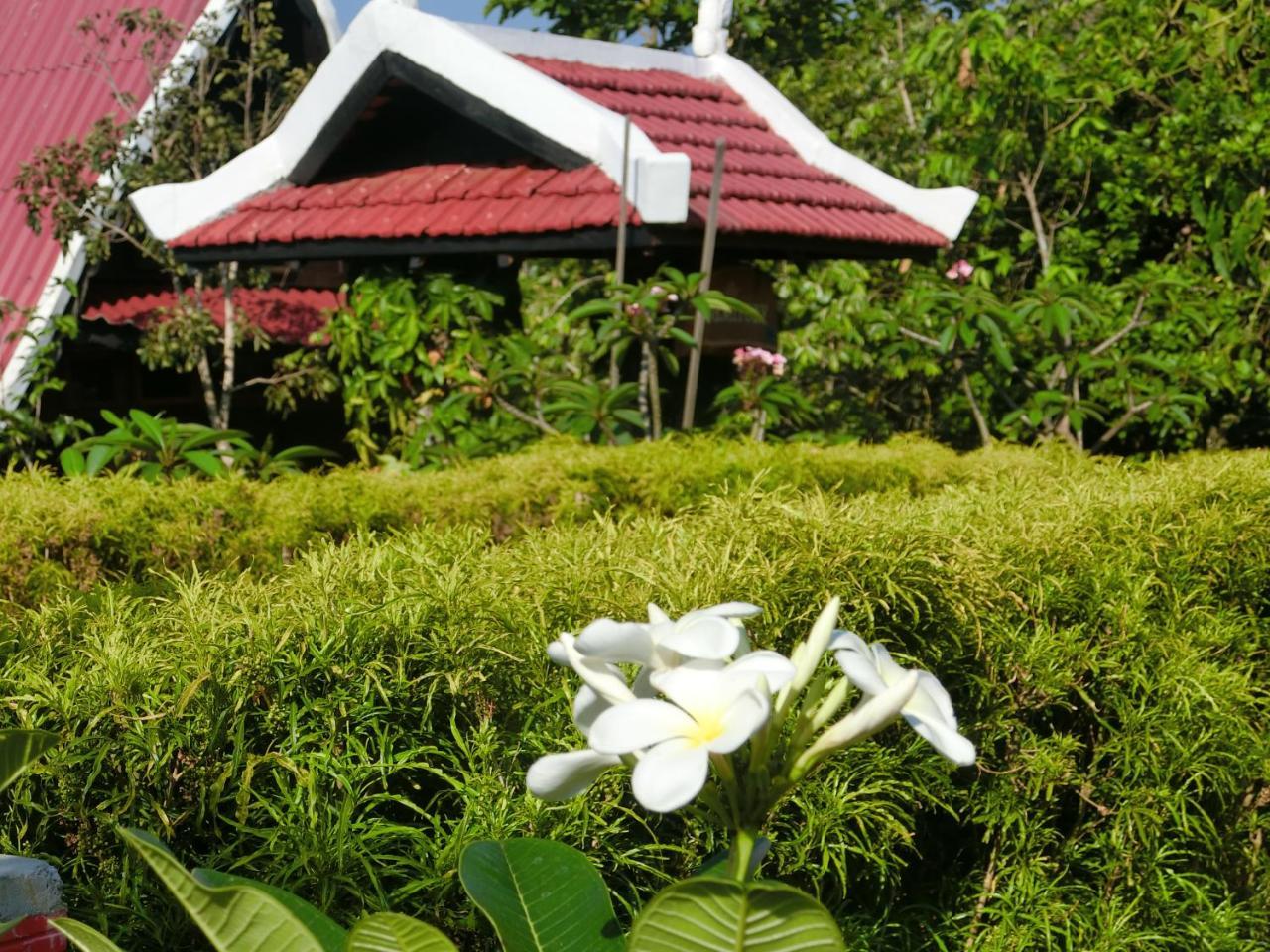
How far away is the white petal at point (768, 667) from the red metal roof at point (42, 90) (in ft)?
24.7

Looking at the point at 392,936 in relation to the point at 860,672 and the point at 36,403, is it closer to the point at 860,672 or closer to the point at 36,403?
the point at 860,672

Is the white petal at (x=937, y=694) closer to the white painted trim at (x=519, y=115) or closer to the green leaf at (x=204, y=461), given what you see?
the green leaf at (x=204, y=461)

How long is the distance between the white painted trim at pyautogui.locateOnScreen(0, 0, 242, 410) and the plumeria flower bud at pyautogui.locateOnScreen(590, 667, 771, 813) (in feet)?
23.4

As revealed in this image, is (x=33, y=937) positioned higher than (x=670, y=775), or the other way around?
(x=670, y=775)

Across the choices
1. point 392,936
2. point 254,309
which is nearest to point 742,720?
point 392,936

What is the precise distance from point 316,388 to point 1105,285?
468cm

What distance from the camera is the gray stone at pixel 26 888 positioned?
1.44 m

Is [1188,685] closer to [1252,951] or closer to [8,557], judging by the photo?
[1252,951]

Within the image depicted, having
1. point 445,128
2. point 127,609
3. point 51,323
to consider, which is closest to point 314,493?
point 127,609

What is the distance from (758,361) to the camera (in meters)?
6.00

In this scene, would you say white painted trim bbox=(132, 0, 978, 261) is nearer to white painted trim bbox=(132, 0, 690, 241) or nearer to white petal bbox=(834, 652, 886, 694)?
white painted trim bbox=(132, 0, 690, 241)

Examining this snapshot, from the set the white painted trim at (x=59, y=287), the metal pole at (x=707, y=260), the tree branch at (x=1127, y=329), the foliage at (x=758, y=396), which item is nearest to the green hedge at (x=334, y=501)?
the metal pole at (x=707, y=260)

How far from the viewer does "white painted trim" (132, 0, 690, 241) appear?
5.20 metres

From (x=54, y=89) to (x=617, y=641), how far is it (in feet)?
31.9
